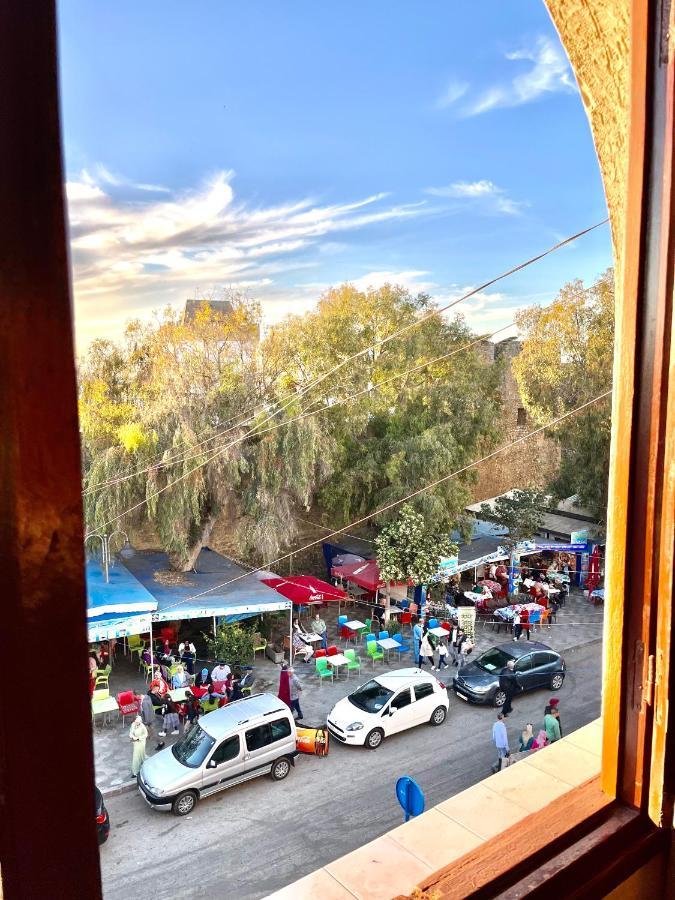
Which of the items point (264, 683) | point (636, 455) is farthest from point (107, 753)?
point (636, 455)

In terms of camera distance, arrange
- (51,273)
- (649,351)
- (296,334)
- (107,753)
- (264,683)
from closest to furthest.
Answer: (51,273)
(649,351)
(107,753)
(264,683)
(296,334)

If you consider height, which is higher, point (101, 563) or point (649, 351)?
point (649, 351)

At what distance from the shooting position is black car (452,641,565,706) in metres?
6.15

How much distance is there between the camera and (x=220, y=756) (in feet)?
15.2

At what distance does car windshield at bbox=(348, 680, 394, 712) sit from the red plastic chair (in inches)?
67.7

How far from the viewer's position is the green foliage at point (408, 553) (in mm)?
7848

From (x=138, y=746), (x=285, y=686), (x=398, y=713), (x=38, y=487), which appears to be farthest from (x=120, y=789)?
(x=38, y=487)

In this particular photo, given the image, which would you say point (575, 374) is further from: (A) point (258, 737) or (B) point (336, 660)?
(A) point (258, 737)

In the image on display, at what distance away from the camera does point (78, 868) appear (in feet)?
1.26

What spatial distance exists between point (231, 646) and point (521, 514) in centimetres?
444

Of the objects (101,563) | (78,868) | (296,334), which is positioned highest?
(296,334)

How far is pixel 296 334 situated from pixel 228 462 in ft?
8.62

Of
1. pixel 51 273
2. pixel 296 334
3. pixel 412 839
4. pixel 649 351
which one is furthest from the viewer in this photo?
pixel 296 334

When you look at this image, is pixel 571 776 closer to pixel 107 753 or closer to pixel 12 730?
pixel 12 730
